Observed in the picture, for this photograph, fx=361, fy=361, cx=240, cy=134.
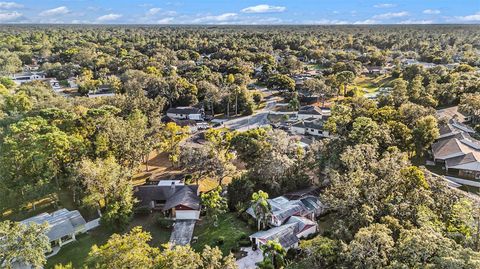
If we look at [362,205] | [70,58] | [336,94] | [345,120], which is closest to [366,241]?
[362,205]

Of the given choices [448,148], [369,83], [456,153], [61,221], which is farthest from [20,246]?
[369,83]

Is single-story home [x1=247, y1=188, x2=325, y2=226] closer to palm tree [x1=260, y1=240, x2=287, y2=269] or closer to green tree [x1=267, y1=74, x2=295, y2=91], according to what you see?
palm tree [x1=260, y1=240, x2=287, y2=269]

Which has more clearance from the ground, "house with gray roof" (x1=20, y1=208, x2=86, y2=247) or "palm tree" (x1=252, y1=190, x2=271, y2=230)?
"palm tree" (x1=252, y1=190, x2=271, y2=230)

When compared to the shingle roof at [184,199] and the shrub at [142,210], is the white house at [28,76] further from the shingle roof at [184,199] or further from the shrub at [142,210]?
the shingle roof at [184,199]

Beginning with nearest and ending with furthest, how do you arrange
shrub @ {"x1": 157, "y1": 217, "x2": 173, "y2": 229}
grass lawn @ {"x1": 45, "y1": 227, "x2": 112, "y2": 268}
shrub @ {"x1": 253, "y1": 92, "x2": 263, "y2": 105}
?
grass lawn @ {"x1": 45, "y1": 227, "x2": 112, "y2": 268} < shrub @ {"x1": 157, "y1": 217, "x2": 173, "y2": 229} < shrub @ {"x1": 253, "y1": 92, "x2": 263, "y2": 105}

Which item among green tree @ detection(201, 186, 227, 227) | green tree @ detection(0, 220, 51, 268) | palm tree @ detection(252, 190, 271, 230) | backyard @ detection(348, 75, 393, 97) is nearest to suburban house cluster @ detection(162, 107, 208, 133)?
green tree @ detection(201, 186, 227, 227)

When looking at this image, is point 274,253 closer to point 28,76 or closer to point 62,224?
point 62,224
